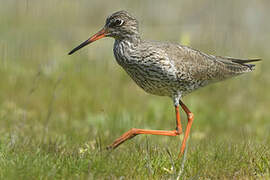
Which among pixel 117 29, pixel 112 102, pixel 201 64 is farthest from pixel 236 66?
pixel 112 102

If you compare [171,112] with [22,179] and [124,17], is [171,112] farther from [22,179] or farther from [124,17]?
[22,179]

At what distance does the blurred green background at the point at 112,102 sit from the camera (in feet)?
16.4

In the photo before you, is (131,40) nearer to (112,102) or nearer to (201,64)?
(201,64)

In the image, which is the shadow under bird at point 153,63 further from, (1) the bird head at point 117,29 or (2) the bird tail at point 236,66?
(2) the bird tail at point 236,66

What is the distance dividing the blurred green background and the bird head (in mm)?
819

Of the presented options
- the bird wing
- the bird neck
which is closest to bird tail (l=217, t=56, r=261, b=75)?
the bird wing

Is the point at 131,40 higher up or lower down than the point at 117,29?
lower down

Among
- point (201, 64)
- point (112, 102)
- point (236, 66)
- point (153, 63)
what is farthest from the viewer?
point (112, 102)

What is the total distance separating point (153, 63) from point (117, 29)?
75cm

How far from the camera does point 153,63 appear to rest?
612 cm

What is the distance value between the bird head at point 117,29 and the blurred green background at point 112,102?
82 cm

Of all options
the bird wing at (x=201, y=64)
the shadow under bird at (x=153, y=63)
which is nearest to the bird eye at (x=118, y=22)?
the shadow under bird at (x=153, y=63)

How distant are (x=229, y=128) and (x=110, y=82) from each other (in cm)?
287

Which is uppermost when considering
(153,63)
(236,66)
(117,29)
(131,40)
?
(117,29)
